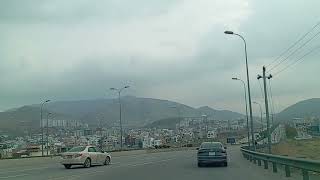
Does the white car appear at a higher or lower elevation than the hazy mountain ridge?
lower

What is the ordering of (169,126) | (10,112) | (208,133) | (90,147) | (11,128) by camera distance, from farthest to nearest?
(169,126) → (208,133) → (10,112) → (11,128) → (90,147)

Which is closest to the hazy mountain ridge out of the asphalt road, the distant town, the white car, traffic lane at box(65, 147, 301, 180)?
the distant town

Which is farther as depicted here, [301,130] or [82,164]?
[301,130]

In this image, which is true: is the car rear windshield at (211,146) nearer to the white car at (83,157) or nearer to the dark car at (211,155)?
the dark car at (211,155)

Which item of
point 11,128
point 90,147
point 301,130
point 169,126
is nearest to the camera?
point 90,147

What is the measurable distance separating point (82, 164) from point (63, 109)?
538 ft

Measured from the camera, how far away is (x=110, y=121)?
168500 millimetres

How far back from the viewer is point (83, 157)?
34562mm

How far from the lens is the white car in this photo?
112ft

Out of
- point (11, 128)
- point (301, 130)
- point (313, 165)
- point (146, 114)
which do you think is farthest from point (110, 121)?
point (313, 165)

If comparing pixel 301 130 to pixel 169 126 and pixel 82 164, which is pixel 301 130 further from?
pixel 82 164

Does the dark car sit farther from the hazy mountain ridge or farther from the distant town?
the hazy mountain ridge

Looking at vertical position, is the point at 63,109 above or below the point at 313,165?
above

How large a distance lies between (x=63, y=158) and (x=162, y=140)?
123229mm
